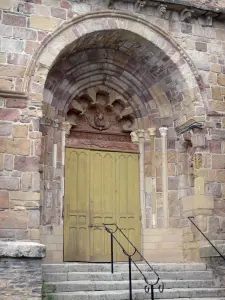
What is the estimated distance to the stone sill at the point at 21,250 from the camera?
22.5ft

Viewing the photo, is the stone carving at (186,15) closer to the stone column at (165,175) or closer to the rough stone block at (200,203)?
the stone column at (165,175)

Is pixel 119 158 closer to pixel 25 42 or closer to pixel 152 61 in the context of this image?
pixel 152 61

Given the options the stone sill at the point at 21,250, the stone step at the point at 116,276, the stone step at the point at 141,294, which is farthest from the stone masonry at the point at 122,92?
the stone step at the point at 141,294

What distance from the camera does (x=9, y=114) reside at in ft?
28.2

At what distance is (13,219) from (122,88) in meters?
4.15

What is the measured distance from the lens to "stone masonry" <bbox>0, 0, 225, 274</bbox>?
28.4ft

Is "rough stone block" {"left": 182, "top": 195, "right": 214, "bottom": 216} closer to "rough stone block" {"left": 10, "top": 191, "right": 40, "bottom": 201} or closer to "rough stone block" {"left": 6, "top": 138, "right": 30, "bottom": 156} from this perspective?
"rough stone block" {"left": 10, "top": 191, "right": 40, "bottom": 201}

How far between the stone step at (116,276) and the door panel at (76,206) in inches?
78.9

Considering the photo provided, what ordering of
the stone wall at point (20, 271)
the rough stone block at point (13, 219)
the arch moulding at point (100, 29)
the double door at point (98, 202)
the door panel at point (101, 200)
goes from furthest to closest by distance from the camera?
the door panel at point (101, 200), the double door at point (98, 202), the arch moulding at point (100, 29), the rough stone block at point (13, 219), the stone wall at point (20, 271)

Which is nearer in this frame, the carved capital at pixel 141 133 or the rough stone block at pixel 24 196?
the rough stone block at pixel 24 196

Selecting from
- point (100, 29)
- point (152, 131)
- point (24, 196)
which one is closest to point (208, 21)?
point (100, 29)

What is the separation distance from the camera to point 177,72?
33.1ft

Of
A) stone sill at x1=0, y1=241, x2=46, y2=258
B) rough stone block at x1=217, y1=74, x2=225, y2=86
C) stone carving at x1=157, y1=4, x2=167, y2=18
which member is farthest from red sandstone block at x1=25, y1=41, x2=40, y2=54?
rough stone block at x1=217, y1=74, x2=225, y2=86

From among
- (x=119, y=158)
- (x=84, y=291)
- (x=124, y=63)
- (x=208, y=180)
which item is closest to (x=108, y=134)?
(x=119, y=158)
